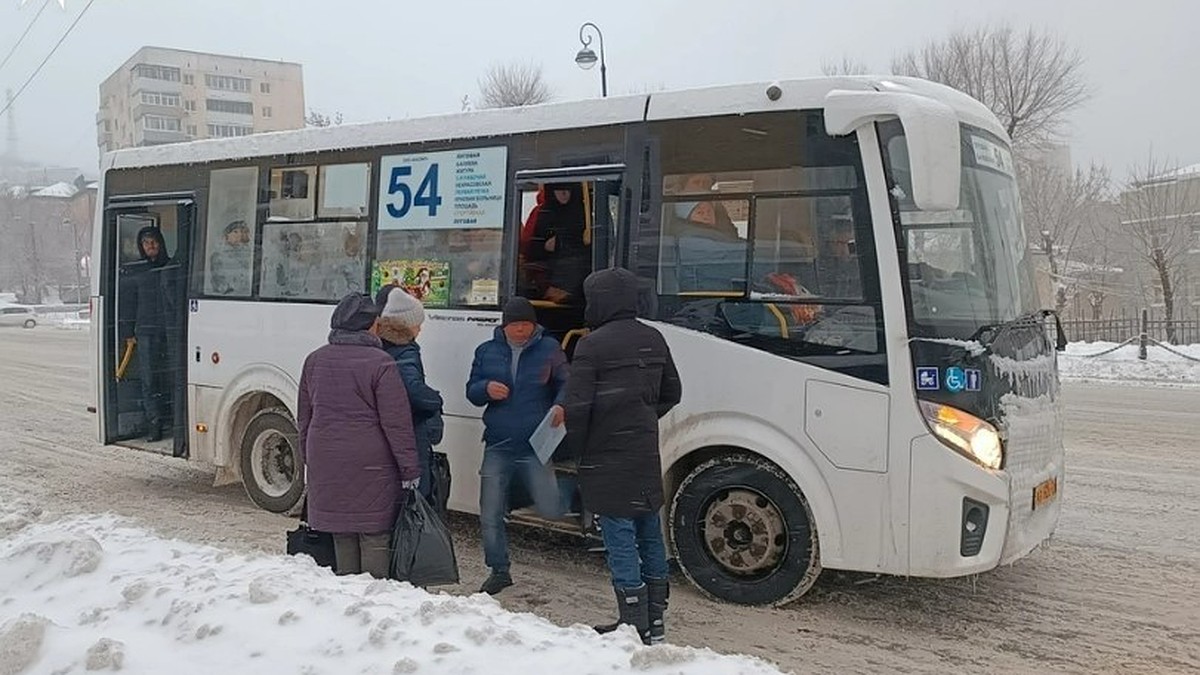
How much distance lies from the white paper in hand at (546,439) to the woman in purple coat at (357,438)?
784 mm

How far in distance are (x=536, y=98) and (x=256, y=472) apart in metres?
33.4

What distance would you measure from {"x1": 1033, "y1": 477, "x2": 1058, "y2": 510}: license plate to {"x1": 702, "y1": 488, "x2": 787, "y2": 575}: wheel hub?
1.40 meters

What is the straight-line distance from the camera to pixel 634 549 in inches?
197

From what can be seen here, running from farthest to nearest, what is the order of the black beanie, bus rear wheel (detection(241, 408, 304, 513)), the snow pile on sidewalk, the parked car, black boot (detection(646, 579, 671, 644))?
the parked car, the snow pile on sidewalk, bus rear wheel (detection(241, 408, 304, 513)), the black beanie, black boot (detection(646, 579, 671, 644))

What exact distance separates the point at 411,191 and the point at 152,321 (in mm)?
3404

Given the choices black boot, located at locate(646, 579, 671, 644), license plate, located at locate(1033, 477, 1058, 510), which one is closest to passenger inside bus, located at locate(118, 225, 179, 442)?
black boot, located at locate(646, 579, 671, 644)

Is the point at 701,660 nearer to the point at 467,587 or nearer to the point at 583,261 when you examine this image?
the point at 467,587

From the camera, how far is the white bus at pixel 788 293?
17.0 ft

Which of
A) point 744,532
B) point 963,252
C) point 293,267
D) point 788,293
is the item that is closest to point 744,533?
point 744,532

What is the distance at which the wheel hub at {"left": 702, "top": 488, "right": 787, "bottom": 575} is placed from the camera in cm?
562

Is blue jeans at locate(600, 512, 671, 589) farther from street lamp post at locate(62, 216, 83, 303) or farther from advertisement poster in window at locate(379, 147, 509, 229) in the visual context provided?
street lamp post at locate(62, 216, 83, 303)

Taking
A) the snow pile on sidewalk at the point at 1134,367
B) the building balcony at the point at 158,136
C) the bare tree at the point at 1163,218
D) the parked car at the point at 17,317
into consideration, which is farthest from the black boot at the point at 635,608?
the building balcony at the point at 158,136

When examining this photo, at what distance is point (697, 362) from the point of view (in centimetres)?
579

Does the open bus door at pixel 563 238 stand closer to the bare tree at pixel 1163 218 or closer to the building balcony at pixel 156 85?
the bare tree at pixel 1163 218
